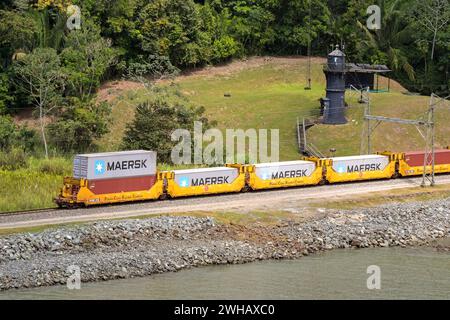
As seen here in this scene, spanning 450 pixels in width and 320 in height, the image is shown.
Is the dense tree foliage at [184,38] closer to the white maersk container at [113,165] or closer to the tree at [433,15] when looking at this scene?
the tree at [433,15]

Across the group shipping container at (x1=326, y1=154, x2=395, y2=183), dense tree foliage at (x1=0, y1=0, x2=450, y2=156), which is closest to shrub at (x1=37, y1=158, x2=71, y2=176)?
dense tree foliage at (x1=0, y1=0, x2=450, y2=156)

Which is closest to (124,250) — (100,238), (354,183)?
(100,238)

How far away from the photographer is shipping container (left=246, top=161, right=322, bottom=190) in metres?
69.5

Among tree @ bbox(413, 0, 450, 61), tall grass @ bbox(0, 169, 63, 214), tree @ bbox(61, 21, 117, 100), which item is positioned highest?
tree @ bbox(413, 0, 450, 61)

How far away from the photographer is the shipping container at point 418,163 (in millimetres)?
77000

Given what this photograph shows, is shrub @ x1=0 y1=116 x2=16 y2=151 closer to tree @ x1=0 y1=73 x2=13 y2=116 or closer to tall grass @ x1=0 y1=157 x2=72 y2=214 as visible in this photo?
tree @ x1=0 y1=73 x2=13 y2=116

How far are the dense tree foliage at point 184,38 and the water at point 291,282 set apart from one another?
40075mm

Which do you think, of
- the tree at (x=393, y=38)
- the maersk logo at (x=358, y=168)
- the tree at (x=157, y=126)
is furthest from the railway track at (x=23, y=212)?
the tree at (x=393, y=38)

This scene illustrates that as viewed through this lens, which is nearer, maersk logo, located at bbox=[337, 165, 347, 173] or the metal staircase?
maersk logo, located at bbox=[337, 165, 347, 173]

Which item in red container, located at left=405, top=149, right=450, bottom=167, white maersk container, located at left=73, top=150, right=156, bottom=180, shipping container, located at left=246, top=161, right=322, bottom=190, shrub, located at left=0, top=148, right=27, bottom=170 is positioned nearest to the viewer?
white maersk container, located at left=73, top=150, right=156, bottom=180

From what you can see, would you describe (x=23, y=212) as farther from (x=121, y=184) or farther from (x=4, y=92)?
(x=4, y=92)

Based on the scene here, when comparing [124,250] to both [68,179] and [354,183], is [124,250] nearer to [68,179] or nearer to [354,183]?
[68,179]

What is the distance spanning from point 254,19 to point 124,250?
6892cm

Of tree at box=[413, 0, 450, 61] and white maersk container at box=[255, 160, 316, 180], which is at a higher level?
tree at box=[413, 0, 450, 61]
